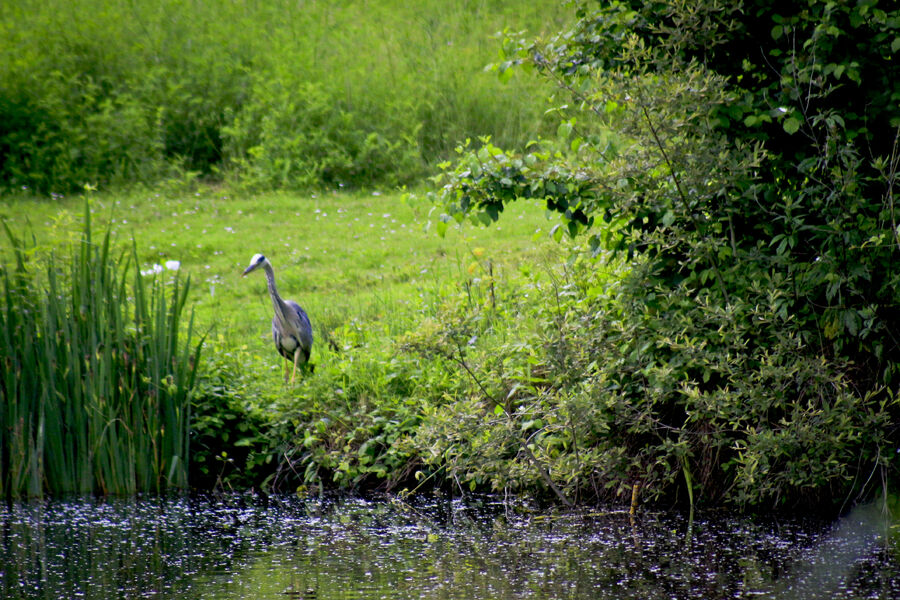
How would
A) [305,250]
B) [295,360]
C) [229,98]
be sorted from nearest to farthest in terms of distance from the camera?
[295,360] < [305,250] < [229,98]

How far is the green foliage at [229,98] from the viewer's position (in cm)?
1388

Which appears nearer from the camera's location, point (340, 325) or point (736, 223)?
point (736, 223)

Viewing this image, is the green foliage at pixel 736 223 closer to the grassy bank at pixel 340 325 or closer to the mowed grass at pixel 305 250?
the grassy bank at pixel 340 325

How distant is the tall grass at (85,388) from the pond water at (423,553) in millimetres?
237

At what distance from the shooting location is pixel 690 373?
5234 mm

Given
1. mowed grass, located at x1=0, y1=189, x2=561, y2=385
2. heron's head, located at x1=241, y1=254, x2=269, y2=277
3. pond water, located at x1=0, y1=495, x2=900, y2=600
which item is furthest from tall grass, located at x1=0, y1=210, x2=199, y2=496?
heron's head, located at x1=241, y1=254, x2=269, y2=277

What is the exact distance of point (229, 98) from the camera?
1534cm

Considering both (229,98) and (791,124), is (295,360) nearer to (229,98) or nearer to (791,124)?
(791,124)

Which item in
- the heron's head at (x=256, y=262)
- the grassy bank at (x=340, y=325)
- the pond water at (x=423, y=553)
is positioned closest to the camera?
the pond water at (x=423, y=553)

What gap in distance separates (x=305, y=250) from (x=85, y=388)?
17.3 feet

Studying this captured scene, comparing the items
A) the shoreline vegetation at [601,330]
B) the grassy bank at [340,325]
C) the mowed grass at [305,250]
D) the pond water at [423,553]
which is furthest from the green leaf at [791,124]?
the mowed grass at [305,250]

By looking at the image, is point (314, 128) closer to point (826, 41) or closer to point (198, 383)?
point (198, 383)

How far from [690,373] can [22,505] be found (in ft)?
12.6

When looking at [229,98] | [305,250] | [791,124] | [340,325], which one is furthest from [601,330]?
[229,98]
